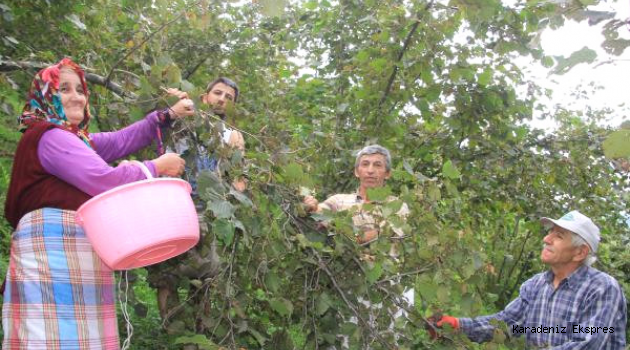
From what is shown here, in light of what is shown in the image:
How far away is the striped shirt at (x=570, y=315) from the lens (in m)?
2.38

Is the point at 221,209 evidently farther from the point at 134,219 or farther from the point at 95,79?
the point at 95,79

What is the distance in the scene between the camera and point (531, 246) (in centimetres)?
590

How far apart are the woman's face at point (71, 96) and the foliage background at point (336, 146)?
0.57 feet

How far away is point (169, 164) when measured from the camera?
5.76 feet

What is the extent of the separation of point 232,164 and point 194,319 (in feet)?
2.23

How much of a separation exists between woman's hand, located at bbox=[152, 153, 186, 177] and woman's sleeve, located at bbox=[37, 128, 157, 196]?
86mm

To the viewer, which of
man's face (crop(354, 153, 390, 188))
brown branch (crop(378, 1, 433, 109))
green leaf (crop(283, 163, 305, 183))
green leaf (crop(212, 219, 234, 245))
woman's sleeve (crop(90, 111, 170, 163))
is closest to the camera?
green leaf (crop(212, 219, 234, 245))

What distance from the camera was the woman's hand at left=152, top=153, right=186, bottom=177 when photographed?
5.72ft

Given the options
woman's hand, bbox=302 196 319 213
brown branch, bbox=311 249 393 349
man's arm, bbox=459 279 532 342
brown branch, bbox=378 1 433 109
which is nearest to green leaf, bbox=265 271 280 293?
brown branch, bbox=311 249 393 349

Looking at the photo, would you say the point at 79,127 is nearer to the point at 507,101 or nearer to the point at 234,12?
the point at 507,101

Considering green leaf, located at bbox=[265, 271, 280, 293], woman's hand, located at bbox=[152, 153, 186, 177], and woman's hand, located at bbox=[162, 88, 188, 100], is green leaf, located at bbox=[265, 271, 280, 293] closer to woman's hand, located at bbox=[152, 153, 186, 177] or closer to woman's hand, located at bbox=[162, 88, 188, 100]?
woman's hand, located at bbox=[152, 153, 186, 177]

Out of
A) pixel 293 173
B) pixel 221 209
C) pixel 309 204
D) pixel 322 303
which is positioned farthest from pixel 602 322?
pixel 221 209

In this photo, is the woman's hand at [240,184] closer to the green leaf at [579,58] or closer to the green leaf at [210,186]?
the green leaf at [210,186]

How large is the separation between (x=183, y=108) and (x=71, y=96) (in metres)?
0.37
